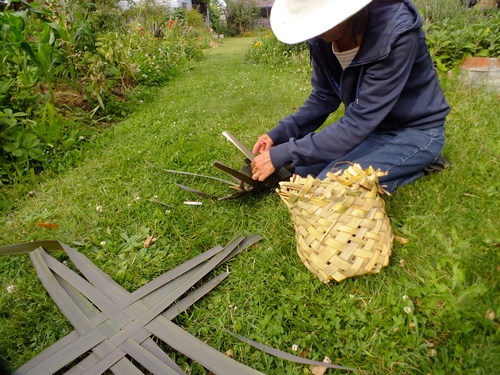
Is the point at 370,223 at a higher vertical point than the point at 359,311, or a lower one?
higher

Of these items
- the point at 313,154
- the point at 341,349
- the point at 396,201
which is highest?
the point at 313,154

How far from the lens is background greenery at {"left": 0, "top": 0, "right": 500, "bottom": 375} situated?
1.25 meters

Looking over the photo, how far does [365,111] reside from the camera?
1.61m

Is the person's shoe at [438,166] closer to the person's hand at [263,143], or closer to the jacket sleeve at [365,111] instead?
the jacket sleeve at [365,111]

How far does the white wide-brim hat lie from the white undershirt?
1.23 ft

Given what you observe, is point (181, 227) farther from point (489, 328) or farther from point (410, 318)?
point (489, 328)

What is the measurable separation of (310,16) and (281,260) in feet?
3.95

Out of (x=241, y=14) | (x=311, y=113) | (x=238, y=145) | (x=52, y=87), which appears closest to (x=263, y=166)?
(x=238, y=145)

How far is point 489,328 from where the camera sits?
1115mm

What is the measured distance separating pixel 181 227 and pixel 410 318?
4.54 ft

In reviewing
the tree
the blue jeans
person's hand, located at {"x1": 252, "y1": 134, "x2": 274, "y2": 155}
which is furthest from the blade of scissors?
the tree

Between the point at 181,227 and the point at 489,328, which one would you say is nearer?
the point at 489,328

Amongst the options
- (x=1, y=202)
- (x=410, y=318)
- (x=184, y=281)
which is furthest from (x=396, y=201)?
(x=1, y=202)

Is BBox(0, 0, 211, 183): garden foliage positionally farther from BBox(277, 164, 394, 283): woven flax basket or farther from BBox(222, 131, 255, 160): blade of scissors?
BBox(277, 164, 394, 283): woven flax basket
